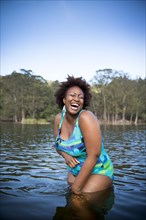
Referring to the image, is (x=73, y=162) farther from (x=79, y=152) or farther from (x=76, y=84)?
(x=76, y=84)

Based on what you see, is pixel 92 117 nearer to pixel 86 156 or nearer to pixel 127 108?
pixel 86 156

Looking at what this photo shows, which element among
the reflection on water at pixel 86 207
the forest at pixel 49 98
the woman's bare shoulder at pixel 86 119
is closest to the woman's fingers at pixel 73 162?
the reflection on water at pixel 86 207

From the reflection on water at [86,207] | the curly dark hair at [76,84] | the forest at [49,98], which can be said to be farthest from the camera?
the forest at [49,98]

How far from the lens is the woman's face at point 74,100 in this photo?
13.7 feet

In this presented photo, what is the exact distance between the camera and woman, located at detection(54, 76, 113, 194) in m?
3.84

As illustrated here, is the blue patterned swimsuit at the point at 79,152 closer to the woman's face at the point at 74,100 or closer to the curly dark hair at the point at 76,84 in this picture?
the woman's face at the point at 74,100

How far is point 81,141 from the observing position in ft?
13.2

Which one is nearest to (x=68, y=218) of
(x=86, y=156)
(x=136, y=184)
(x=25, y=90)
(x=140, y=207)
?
(x=86, y=156)

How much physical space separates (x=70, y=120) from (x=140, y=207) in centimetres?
187

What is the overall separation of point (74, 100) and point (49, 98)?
73.3m

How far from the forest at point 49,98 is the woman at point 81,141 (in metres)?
67.2

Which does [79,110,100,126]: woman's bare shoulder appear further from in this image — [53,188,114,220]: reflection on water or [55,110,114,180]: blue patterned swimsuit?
[53,188,114,220]: reflection on water

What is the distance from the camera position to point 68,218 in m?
3.40

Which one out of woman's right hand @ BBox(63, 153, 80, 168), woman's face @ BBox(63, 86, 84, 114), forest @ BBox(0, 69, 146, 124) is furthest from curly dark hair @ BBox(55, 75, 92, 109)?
forest @ BBox(0, 69, 146, 124)
